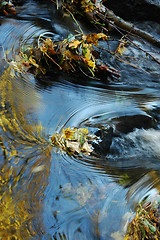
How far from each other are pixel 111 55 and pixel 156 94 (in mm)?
1148

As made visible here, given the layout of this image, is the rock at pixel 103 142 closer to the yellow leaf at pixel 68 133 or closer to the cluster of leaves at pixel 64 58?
the yellow leaf at pixel 68 133

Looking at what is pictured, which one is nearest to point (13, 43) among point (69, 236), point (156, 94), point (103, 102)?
point (103, 102)

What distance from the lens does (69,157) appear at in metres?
2.69

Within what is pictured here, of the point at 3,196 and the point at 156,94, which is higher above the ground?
the point at 156,94

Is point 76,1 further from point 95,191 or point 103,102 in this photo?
point 95,191

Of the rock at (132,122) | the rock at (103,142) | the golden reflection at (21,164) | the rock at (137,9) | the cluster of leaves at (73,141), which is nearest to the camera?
the golden reflection at (21,164)

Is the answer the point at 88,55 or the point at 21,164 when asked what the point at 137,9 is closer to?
the point at 88,55

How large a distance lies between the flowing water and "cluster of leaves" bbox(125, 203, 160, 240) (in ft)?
0.25

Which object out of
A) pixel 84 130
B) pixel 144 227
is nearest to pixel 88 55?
pixel 84 130

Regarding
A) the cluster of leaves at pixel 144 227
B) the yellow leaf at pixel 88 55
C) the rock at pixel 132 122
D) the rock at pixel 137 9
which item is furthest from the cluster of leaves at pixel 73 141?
the rock at pixel 137 9

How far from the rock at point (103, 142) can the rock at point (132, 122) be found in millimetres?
211

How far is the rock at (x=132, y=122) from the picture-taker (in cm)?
322

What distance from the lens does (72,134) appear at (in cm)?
288

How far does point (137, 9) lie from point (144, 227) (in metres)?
4.78
